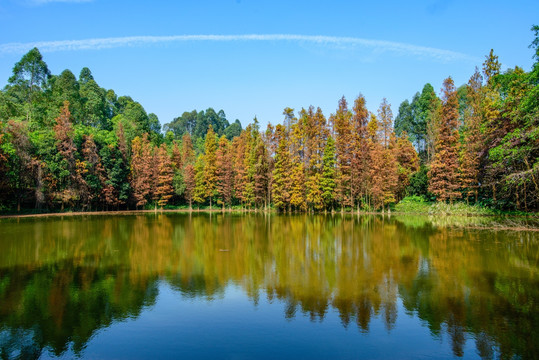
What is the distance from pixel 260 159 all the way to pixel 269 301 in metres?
41.9

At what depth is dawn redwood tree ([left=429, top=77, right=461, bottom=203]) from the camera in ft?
128

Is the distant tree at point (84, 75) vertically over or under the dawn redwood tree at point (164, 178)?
over

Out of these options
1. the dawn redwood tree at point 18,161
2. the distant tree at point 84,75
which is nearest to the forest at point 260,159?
the dawn redwood tree at point 18,161

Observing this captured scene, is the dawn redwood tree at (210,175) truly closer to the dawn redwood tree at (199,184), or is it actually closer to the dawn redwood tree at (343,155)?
the dawn redwood tree at (199,184)

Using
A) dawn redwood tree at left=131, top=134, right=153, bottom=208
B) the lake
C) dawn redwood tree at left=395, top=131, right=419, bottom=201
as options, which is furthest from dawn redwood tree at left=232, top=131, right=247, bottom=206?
the lake

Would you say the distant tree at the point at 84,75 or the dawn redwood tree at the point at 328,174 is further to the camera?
the distant tree at the point at 84,75

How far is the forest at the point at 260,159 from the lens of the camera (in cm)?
3934

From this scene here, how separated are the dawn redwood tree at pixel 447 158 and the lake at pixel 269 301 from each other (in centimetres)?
2069

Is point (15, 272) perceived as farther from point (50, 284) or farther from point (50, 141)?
point (50, 141)

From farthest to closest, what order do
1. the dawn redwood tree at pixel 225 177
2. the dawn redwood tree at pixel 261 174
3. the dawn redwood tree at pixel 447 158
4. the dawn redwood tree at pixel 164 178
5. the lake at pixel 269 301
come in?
the dawn redwood tree at pixel 225 177 < the dawn redwood tree at pixel 164 178 < the dawn redwood tree at pixel 261 174 < the dawn redwood tree at pixel 447 158 < the lake at pixel 269 301

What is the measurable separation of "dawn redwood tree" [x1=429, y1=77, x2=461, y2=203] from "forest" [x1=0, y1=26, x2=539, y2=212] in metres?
0.13

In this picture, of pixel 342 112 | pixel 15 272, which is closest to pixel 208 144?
pixel 342 112

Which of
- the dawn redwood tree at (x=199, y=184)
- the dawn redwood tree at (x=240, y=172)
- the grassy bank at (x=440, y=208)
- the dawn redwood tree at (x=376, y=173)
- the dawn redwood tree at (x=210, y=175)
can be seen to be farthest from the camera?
the dawn redwood tree at (x=199, y=184)

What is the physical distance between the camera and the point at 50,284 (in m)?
11.9
